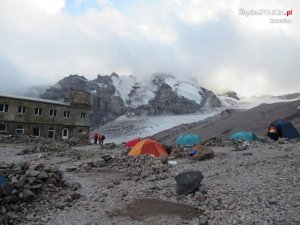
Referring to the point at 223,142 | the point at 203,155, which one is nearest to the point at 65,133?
the point at 223,142

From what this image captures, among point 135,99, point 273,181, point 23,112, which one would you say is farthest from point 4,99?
point 135,99

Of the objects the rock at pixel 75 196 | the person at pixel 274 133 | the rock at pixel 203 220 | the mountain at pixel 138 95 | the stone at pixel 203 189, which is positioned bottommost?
the rock at pixel 75 196

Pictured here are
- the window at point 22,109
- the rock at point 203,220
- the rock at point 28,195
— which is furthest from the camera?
the window at point 22,109

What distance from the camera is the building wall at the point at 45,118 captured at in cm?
4836

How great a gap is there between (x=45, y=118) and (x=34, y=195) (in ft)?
140

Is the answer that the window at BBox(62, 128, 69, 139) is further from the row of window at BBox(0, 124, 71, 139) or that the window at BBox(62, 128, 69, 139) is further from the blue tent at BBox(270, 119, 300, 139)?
the blue tent at BBox(270, 119, 300, 139)

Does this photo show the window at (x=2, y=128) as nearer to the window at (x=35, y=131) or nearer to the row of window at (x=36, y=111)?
the row of window at (x=36, y=111)

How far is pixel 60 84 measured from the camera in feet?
401

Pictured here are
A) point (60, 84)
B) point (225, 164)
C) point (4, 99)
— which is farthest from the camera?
point (60, 84)

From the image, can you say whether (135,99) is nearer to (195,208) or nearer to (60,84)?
(60,84)

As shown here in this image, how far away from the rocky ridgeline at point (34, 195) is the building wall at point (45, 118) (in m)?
37.9

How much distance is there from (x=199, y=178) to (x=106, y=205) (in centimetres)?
318

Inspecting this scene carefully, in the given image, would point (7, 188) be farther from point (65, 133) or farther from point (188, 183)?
point (65, 133)

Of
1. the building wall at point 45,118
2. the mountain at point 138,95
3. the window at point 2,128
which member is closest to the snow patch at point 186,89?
the mountain at point 138,95
